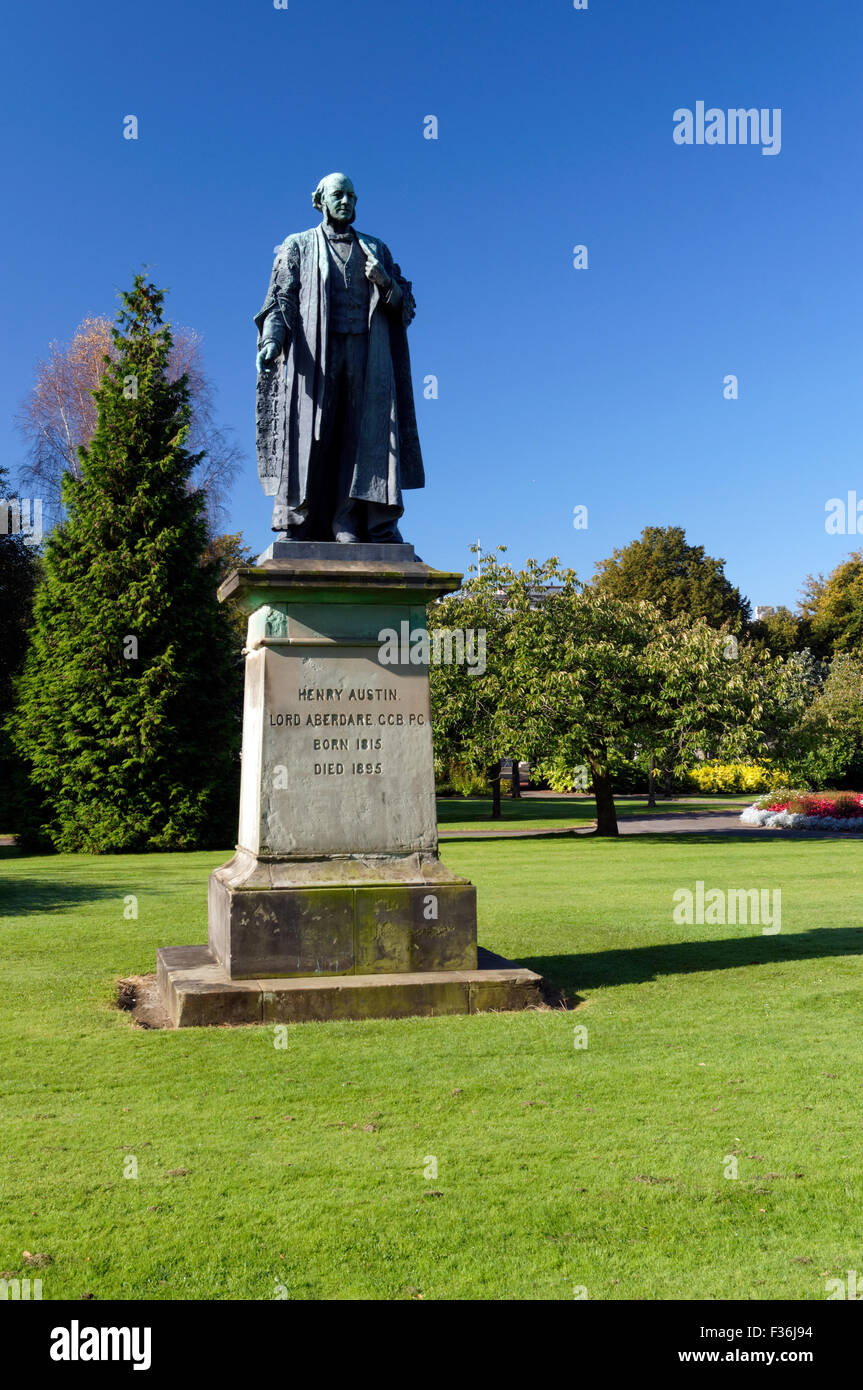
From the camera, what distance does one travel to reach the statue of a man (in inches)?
303

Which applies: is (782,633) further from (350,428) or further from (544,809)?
(350,428)

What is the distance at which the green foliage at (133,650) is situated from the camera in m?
25.0

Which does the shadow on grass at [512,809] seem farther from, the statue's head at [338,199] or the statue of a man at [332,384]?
the statue's head at [338,199]

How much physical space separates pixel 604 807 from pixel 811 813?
783 centimetres

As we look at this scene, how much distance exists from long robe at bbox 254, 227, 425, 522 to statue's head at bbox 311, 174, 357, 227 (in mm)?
159

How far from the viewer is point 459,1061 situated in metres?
5.91

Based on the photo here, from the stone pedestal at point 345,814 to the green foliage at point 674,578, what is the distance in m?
53.2

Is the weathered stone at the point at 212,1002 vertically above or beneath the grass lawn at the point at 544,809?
above

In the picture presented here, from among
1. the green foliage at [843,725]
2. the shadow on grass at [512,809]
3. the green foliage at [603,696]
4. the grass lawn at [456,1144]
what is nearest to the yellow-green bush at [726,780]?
the green foliage at [843,725]

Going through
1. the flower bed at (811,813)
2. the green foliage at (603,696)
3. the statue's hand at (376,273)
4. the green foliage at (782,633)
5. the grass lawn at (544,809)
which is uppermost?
the green foliage at (782,633)

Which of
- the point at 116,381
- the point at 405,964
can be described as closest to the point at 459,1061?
the point at 405,964

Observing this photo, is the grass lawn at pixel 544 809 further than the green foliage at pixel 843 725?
No

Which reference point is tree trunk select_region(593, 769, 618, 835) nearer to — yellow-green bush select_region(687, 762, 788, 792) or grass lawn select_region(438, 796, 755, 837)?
grass lawn select_region(438, 796, 755, 837)

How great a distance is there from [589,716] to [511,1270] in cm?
2144
